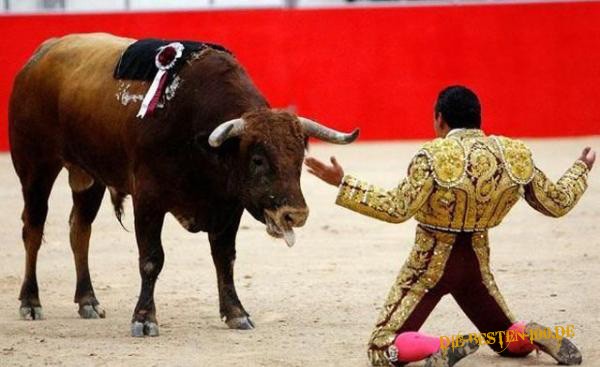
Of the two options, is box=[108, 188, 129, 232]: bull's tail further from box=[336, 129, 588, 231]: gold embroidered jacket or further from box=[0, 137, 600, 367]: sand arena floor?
box=[336, 129, 588, 231]: gold embroidered jacket

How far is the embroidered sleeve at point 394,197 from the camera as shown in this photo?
5449 mm

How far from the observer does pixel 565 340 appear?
5586mm

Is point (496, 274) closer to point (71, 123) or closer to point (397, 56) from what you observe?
point (71, 123)

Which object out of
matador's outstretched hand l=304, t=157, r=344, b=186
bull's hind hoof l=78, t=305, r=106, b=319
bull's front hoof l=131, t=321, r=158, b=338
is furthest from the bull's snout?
bull's hind hoof l=78, t=305, r=106, b=319

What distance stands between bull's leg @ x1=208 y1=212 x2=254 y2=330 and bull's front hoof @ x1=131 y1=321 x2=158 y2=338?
416 mm

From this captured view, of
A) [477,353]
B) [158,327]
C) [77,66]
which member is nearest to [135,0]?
[77,66]

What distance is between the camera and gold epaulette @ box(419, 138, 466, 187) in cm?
546

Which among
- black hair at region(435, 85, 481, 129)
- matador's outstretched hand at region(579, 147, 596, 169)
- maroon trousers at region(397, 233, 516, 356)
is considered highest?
black hair at region(435, 85, 481, 129)

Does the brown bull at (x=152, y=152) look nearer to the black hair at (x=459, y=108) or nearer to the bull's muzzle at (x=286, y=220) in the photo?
the bull's muzzle at (x=286, y=220)

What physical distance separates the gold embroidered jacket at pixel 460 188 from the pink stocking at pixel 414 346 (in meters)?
0.44

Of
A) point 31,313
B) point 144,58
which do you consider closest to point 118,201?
point 31,313

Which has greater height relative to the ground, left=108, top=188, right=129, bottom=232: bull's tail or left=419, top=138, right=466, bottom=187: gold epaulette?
left=419, top=138, right=466, bottom=187: gold epaulette

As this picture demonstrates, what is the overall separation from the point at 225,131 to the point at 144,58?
97cm

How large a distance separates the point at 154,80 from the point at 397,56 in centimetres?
886
